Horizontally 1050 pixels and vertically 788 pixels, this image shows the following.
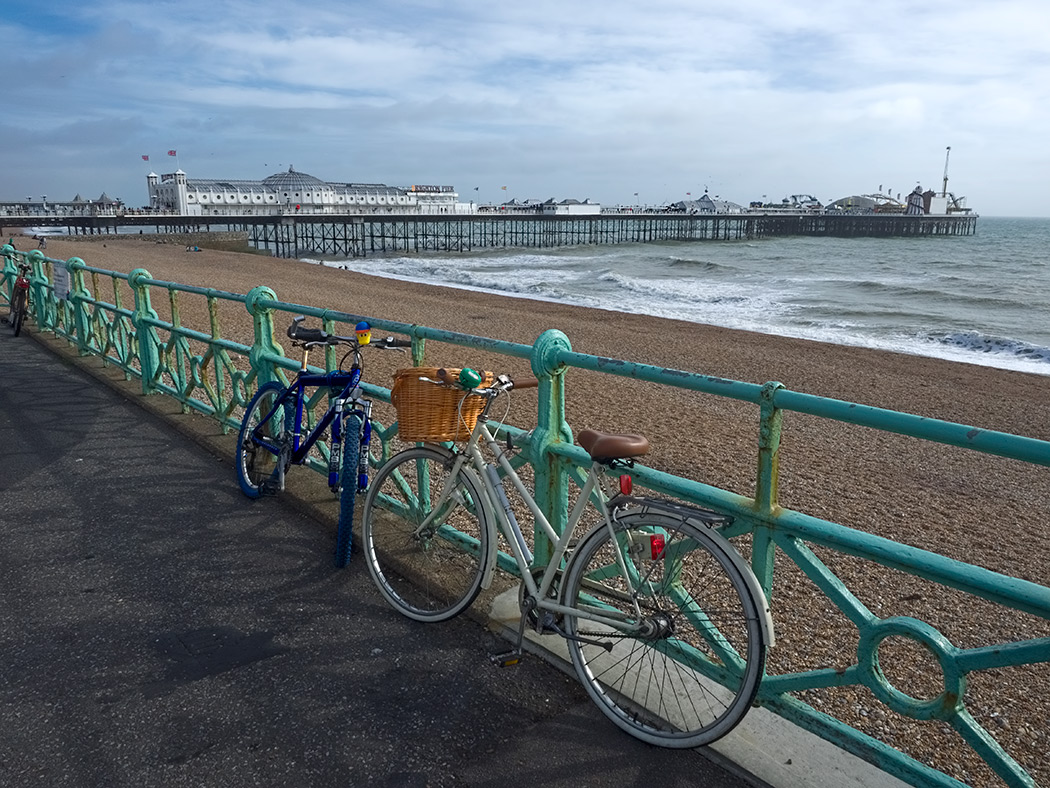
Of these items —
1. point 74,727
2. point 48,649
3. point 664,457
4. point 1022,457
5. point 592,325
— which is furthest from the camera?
point 592,325

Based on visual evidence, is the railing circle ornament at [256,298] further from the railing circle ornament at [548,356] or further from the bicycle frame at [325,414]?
the railing circle ornament at [548,356]

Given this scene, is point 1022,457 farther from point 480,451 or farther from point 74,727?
point 74,727

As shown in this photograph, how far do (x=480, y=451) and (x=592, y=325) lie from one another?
16.9 m

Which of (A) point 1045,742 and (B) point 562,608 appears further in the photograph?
(A) point 1045,742

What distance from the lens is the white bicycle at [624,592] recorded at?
8.16 feet

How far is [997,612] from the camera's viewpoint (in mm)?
4605

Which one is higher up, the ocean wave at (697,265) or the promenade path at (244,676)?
the promenade path at (244,676)

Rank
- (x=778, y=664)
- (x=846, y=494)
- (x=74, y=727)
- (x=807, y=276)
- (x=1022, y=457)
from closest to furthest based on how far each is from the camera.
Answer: (x=1022, y=457), (x=74, y=727), (x=778, y=664), (x=846, y=494), (x=807, y=276)

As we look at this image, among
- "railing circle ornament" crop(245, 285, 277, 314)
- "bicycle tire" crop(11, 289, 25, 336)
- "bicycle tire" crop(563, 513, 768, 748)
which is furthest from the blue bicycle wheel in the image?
"bicycle tire" crop(11, 289, 25, 336)

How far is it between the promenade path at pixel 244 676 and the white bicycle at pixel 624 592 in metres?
0.12

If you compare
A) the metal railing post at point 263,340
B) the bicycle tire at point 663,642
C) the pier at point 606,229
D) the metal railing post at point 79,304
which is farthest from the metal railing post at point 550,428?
the pier at point 606,229

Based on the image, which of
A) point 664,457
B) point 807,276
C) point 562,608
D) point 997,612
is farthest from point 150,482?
point 807,276

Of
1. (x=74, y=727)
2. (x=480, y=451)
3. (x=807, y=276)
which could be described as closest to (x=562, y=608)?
(x=480, y=451)

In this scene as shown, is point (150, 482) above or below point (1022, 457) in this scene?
below
